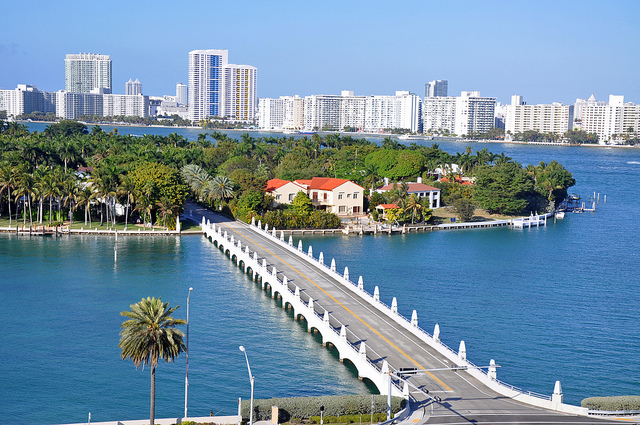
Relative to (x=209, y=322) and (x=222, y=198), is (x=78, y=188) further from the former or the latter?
(x=209, y=322)

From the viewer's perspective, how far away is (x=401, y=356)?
42969 mm

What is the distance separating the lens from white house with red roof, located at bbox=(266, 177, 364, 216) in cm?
10225

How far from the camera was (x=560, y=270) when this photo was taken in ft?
248

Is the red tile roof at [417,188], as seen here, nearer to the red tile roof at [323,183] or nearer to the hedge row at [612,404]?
the red tile roof at [323,183]

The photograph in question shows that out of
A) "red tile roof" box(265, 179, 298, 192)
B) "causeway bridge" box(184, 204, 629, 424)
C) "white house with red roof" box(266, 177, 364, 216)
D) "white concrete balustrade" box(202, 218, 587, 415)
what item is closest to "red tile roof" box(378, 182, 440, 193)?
"white house with red roof" box(266, 177, 364, 216)

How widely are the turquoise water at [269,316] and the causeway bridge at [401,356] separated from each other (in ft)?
5.10

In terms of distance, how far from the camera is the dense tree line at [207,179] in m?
88.9

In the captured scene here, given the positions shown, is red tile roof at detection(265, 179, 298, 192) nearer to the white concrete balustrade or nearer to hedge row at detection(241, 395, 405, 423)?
the white concrete balustrade

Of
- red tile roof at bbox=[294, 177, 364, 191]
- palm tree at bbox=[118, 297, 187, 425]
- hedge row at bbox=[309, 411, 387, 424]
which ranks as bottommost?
hedge row at bbox=[309, 411, 387, 424]

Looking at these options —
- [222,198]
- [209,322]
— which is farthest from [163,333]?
[222,198]

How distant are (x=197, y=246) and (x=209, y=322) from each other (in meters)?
31.3

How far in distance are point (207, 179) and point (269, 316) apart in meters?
53.5

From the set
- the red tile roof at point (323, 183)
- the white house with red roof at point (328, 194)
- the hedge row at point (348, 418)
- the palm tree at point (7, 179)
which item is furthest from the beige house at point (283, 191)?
the hedge row at point (348, 418)

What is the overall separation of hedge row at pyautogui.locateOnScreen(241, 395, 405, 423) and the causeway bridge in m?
1.47
